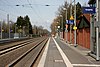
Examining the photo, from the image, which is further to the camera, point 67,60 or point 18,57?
point 18,57

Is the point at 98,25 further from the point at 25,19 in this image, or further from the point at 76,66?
the point at 25,19

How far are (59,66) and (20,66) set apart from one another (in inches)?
93.8

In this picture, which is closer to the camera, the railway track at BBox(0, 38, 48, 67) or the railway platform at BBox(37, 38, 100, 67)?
the railway platform at BBox(37, 38, 100, 67)

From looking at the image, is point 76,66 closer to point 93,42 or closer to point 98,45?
point 98,45

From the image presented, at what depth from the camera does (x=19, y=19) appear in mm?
165875

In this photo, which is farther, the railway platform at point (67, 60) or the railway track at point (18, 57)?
the railway track at point (18, 57)

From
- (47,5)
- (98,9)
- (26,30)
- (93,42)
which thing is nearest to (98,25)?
(98,9)

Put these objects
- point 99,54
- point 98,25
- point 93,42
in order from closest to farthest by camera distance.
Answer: point 98,25 → point 99,54 → point 93,42

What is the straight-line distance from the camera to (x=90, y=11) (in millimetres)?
19047

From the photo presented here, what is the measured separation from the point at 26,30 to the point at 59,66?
496 ft

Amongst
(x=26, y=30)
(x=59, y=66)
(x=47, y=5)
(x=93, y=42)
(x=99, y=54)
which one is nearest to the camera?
(x=59, y=66)

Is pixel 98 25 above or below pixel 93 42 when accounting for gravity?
above

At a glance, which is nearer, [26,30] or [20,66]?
[20,66]

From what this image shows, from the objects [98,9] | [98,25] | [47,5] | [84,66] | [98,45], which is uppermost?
[47,5]
